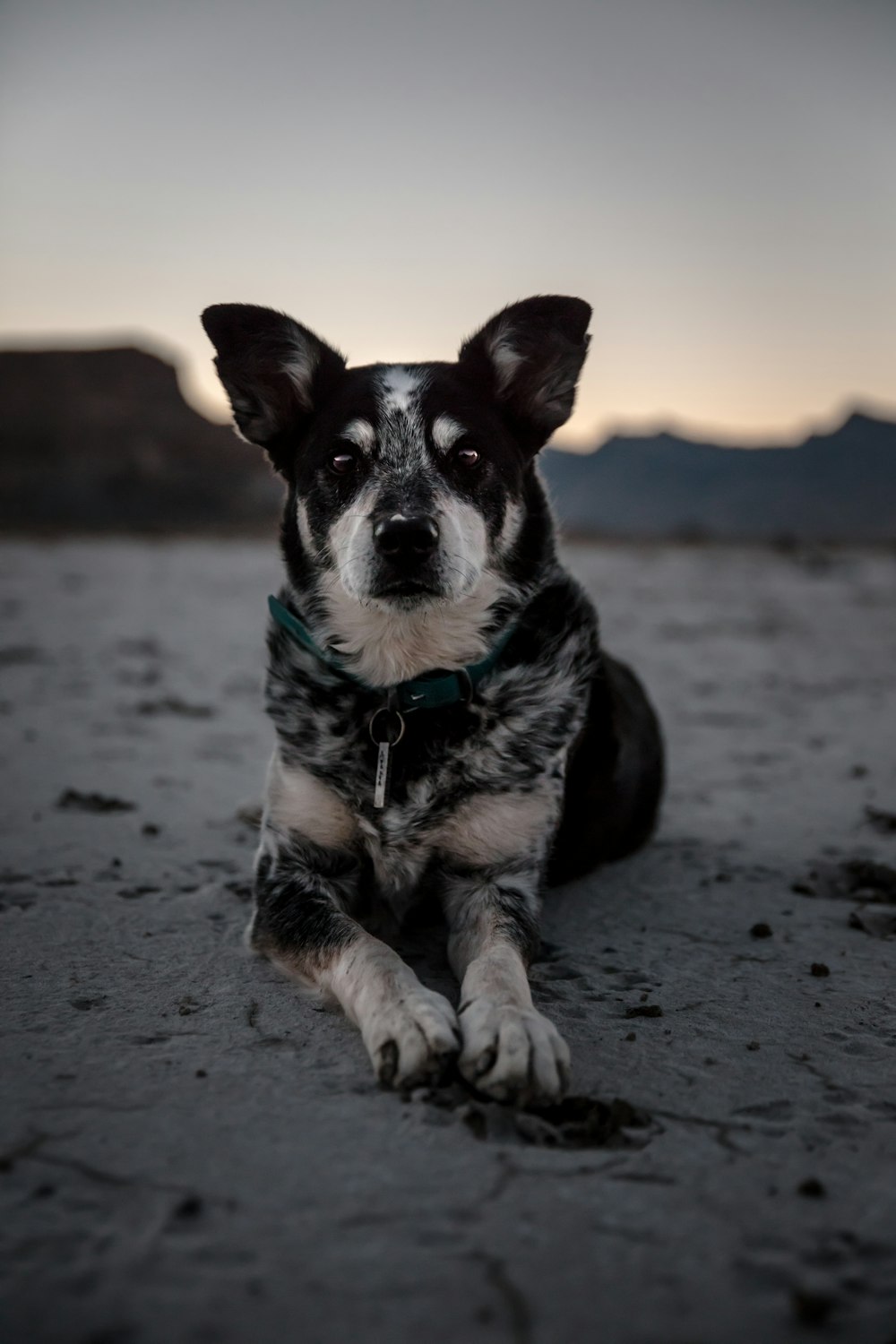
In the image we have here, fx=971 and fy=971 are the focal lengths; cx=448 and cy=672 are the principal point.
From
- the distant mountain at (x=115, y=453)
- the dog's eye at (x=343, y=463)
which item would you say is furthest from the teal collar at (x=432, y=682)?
the distant mountain at (x=115, y=453)

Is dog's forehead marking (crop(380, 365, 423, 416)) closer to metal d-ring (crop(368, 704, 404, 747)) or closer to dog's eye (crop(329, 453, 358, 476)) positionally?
dog's eye (crop(329, 453, 358, 476))

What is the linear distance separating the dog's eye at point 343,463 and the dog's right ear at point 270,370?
11.2 inches

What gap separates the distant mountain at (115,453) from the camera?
43.9 metres

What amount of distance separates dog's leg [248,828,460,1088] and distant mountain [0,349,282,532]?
26.3 metres

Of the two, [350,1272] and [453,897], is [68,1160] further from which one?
[453,897]

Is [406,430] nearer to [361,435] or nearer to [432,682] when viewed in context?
[361,435]

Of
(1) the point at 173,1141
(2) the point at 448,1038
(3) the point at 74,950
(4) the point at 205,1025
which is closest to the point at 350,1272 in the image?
(1) the point at 173,1141

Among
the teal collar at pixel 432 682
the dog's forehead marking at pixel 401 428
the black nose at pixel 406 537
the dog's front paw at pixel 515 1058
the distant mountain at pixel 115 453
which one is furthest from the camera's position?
the distant mountain at pixel 115 453

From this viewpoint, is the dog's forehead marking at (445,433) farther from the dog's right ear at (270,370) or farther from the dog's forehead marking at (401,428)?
the dog's right ear at (270,370)

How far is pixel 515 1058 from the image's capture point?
2018mm

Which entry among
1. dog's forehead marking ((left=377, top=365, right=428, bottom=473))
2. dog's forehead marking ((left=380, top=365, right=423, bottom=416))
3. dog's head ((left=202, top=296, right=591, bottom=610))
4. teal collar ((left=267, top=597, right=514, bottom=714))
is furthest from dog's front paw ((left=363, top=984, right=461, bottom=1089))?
dog's forehead marking ((left=380, top=365, right=423, bottom=416))

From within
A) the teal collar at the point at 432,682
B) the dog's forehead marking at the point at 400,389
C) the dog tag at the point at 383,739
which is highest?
the dog's forehead marking at the point at 400,389

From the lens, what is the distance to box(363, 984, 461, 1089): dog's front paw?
2.07 meters

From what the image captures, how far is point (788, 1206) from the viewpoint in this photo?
1677 mm
